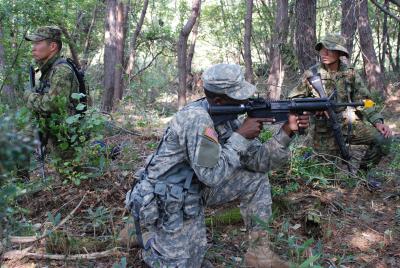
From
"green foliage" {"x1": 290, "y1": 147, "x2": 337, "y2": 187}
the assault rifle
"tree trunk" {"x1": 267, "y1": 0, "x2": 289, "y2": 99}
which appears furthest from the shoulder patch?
"tree trunk" {"x1": 267, "y1": 0, "x2": 289, "y2": 99}

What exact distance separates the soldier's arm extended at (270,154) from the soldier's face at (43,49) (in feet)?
8.25

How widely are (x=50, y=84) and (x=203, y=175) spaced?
92.4 inches

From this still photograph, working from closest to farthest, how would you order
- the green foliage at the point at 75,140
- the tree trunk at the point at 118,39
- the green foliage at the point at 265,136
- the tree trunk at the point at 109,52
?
the green foliage at the point at 75,140
the green foliage at the point at 265,136
the tree trunk at the point at 109,52
the tree trunk at the point at 118,39

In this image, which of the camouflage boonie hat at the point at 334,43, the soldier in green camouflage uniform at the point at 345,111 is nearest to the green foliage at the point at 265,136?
the soldier in green camouflage uniform at the point at 345,111

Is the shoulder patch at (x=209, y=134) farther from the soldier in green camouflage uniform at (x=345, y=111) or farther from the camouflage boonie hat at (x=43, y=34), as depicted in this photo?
the camouflage boonie hat at (x=43, y=34)

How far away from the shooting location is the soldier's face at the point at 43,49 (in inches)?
176

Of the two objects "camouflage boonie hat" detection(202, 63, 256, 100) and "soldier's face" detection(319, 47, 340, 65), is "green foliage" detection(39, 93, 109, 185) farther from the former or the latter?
"soldier's face" detection(319, 47, 340, 65)

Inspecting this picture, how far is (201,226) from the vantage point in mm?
3178

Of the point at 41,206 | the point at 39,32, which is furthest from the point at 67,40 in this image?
the point at 41,206

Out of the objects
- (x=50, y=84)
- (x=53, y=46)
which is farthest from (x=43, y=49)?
(x=50, y=84)

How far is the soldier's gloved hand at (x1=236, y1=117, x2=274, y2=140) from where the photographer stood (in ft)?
9.65

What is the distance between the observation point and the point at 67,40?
1066cm

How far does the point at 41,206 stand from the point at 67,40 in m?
7.43

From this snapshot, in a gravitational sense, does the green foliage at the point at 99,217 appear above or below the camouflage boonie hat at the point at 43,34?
below
